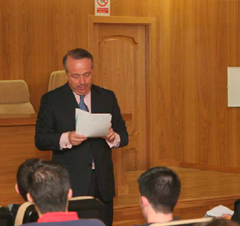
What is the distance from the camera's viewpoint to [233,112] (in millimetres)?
7496

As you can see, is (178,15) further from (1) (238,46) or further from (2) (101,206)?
(2) (101,206)

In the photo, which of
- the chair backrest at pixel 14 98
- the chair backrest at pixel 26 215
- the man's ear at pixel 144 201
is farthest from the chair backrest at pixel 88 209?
the chair backrest at pixel 14 98

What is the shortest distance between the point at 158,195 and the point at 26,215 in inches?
23.8

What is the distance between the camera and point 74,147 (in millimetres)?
3459

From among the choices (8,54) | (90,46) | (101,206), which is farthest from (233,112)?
(101,206)

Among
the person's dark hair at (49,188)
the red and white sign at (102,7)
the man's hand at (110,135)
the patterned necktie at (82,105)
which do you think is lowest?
the person's dark hair at (49,188)

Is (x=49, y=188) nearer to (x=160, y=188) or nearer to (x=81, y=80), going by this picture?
(x=160, y=188)

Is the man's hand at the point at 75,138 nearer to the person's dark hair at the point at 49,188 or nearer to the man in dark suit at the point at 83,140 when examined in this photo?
the man in dark suit at the point at 83,140

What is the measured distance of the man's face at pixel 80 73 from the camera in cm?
340

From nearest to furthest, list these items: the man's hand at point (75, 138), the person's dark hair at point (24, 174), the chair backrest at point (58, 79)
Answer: the person's dark hair at point (24, 174) < the man's hand at point (75, 138) < the chair backrest at point (58, 79)

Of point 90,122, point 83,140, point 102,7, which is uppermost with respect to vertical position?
point 102,7

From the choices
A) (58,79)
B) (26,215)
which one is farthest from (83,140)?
(58,79)

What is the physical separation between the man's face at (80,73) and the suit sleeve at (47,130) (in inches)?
8.2

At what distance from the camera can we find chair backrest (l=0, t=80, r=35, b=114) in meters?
6.48
